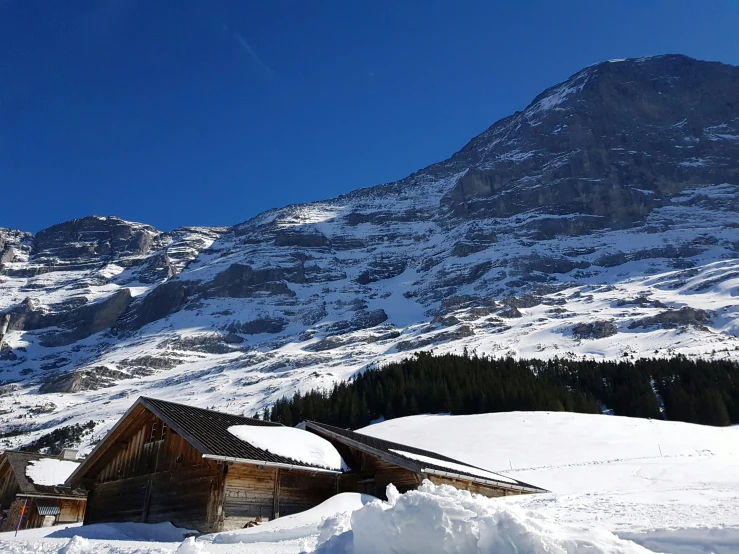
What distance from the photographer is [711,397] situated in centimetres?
5006

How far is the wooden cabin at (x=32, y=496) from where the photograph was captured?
86.0 ft

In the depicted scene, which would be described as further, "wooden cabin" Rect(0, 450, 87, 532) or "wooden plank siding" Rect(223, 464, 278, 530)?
"wooden cabin" Rect(0, 450, 87, 532)

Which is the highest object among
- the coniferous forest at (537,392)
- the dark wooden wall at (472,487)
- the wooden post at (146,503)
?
the coniferous forest at (537,392)

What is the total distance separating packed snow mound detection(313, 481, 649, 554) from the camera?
5176mm

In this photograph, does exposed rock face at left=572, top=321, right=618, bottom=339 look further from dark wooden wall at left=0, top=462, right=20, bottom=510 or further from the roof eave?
dark wooden wall at left=0, top=462, right=20, bottom=510

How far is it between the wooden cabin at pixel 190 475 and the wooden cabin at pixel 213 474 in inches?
1.1

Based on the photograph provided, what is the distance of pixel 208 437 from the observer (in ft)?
48.8

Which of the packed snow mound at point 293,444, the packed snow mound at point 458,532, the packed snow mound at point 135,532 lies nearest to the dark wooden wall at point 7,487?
the packed snow mound at point 135,532

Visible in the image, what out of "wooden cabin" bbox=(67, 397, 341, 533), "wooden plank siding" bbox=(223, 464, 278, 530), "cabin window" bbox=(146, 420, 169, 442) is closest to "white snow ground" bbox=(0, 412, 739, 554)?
"wooden cabin" bbox=(67, 397, 341, 533)

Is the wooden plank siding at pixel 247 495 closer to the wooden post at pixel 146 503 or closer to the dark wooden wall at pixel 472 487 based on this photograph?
the wooden post at pixel 146 503

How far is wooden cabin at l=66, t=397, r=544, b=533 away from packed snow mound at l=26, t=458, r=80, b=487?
1121cm

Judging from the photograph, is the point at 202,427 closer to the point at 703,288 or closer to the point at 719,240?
the point at 703,288

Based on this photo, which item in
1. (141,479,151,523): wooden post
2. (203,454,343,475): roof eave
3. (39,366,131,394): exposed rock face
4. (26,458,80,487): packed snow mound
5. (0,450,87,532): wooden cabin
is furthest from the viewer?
(39,366,131,394): exposed rock face

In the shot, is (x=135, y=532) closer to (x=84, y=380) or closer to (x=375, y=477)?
(x=375, y=477)
